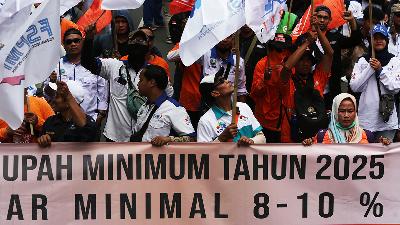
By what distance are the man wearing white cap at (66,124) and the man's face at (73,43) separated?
5.00 feet

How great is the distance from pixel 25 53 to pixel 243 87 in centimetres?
309

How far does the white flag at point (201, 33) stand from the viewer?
7680 millimetres

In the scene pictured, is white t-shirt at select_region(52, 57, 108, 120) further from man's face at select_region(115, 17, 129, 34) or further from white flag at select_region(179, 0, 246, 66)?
white flag at select_region(179, 0, 246, 66)

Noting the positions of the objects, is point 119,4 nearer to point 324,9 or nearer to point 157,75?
point 157,75

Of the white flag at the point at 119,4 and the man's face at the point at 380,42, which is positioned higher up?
the white flag at the point at 119,4

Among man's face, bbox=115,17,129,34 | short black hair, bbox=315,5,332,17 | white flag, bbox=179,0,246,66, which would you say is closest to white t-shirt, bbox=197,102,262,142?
white flag, bbox=179,0,246,66

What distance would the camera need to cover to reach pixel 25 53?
7535 millimetres

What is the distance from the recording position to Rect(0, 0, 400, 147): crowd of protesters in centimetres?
863

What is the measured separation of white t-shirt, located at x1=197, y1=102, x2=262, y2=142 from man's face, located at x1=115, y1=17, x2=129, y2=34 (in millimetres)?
2671

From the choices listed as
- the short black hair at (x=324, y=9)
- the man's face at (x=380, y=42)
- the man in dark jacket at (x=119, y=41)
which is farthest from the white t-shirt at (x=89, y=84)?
the man's face at (x=380, y=42)

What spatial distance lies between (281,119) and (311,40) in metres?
0.95

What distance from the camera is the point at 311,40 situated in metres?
9.42

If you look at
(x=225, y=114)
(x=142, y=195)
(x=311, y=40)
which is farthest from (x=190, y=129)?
(x=311, y=40)

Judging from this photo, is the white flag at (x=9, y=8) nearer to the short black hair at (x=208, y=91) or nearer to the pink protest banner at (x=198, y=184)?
the pink protest banner at (x=198, y=184)
